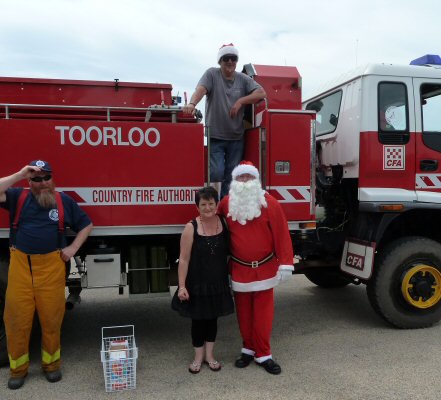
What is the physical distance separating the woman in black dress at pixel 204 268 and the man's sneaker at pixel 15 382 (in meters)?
1.25

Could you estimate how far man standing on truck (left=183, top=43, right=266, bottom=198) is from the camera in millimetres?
3973

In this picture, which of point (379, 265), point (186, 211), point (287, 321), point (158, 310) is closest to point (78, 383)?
point (186, 211)

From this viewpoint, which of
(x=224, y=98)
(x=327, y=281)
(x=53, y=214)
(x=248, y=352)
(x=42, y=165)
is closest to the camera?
(x=42, y=165)

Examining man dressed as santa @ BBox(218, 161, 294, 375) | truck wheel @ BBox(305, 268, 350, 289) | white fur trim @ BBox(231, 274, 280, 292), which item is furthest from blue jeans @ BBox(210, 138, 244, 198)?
truck wheel @ BBox(305, 268, 350, 289)

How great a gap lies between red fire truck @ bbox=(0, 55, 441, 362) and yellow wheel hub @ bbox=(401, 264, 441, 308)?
0.01 m

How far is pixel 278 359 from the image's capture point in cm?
373

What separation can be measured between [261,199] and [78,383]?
1.96 meters

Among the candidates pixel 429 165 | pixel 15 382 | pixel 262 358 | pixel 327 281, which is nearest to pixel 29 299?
pixel 15 382

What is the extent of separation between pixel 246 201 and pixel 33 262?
5.33 ft

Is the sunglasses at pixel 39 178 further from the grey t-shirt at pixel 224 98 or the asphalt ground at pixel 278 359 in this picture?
the grey t-shirt at pixel 224 98

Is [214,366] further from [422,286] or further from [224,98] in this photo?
[224,98]

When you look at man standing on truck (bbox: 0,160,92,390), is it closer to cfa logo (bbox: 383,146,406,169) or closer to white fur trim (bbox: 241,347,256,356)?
white fur trim (bbox: 241,347,256,356)

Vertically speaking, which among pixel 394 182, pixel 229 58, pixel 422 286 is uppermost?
pixel 229 58

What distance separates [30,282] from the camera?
126 inches
